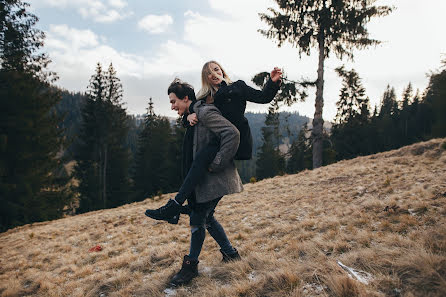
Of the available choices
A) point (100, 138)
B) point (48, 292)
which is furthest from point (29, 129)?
point (48, 292)

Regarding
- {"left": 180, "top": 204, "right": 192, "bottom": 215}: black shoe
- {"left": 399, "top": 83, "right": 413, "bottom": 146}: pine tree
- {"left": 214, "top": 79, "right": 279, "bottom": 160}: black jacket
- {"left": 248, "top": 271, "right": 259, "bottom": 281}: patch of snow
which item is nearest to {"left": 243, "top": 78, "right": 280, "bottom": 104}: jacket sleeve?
{"left": 214, "top": 79, "right": 279, "bottom": 160}: black jacket

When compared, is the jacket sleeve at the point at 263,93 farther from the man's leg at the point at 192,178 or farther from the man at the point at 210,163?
the man's leg at the point at 192,178

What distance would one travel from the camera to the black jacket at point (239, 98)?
2.38m

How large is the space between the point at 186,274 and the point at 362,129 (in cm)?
3216

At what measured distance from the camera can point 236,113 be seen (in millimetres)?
2445

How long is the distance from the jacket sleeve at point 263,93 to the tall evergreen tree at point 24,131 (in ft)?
41.2

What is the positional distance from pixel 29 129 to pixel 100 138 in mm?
11105

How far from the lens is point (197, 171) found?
230 centimetres

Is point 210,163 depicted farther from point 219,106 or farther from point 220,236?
point 220,236

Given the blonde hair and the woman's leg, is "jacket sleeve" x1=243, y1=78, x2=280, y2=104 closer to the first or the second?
the blonde hair

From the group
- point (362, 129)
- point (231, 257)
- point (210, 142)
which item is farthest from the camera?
point (362, 129)

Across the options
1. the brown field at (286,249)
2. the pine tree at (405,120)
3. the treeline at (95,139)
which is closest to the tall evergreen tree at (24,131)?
the treeline at (95,139)

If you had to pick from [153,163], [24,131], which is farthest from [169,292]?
[153,163]

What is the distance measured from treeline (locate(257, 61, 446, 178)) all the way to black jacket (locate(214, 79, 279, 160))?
11480 millimetres
